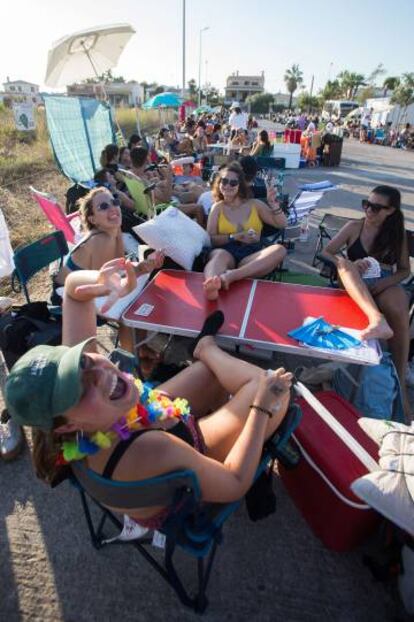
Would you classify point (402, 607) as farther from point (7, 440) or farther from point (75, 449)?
point (7, 440)

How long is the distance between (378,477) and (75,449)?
3.95ft

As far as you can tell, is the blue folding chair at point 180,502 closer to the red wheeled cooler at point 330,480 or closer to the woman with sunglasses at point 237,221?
the red wheeled cooler at point 330,480

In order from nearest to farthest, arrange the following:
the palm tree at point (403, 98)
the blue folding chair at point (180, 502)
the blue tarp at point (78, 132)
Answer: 1. the blue folding chair at point (180, 502)
2. the blue tarp at point (78, 132)
3. the palm tree at point (403, 98)

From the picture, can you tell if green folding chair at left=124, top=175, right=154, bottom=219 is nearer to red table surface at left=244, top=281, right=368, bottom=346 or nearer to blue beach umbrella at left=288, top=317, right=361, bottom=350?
red table surface at left=244, top=281, right=368, bottom=346

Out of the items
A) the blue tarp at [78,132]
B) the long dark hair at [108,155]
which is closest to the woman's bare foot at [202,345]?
the long dark hair at [108,155]

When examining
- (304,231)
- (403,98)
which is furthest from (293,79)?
(304,231)

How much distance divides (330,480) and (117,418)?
114 centimetres

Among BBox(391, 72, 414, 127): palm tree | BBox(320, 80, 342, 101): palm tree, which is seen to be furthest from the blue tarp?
BBox(320, 80, 342, 101): palm tree

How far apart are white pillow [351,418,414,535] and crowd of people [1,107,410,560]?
1.46ft

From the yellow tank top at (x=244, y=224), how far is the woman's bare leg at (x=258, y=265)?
0.56m

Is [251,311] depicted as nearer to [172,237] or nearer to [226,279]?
[226,279]

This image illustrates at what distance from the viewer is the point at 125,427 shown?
1197 mm

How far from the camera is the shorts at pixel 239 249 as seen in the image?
3451mm

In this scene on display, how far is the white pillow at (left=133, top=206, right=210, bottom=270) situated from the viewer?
325 centimetres
